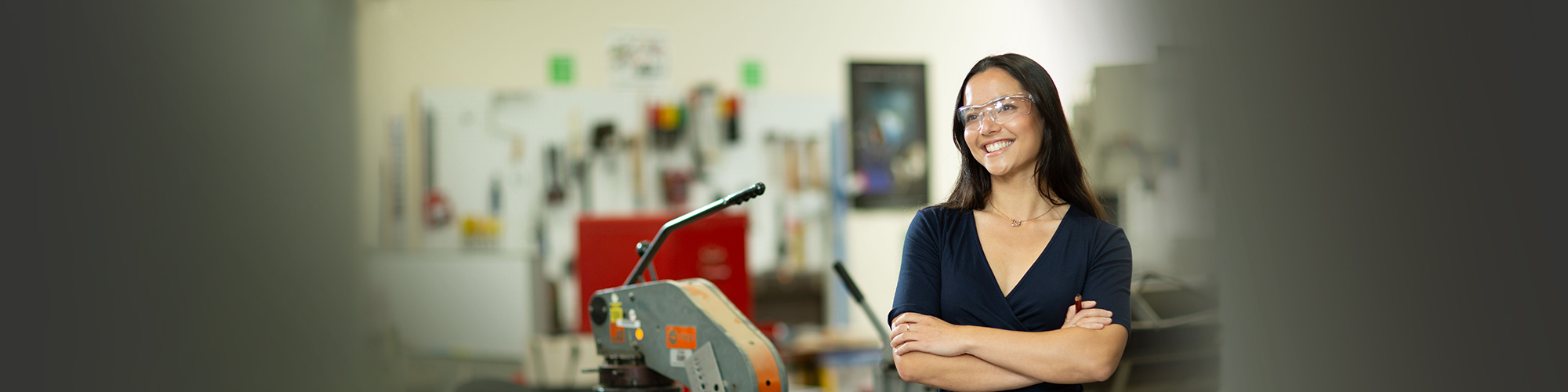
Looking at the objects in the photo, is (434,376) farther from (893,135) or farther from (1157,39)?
(1157,39)

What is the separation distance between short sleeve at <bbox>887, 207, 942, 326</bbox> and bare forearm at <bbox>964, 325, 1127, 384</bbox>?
0.44 feet

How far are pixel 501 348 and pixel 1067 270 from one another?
3.33 meters

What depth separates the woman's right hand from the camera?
4.62ft

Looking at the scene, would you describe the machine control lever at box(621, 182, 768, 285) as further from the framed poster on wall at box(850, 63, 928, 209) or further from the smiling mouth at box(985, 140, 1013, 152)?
the framed poster on wall at box(850, 63, 928, 209)

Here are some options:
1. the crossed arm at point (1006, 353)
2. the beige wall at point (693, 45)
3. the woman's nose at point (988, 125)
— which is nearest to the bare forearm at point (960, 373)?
the crossed arm at point (1006, 353)

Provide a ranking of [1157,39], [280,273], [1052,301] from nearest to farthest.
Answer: [1052,301] < [1157,39] < [280,273]

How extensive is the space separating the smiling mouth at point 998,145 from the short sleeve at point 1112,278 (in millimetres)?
207

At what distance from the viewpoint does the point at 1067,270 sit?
146cm

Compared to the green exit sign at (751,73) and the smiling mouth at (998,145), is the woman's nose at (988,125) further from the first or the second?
the green exit sign at (751,73)

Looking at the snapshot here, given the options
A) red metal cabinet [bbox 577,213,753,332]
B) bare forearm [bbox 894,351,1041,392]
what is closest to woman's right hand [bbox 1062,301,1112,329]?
bare forearm [bbox 894,351,1041,392]

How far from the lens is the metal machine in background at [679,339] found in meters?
1.59

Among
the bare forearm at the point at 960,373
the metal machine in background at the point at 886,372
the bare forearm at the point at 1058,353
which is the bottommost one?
the metal machine in background at the point at 886,372

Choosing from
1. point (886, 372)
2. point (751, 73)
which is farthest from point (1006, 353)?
point (751, 73)

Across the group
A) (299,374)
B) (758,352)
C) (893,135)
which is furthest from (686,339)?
(893,135)
